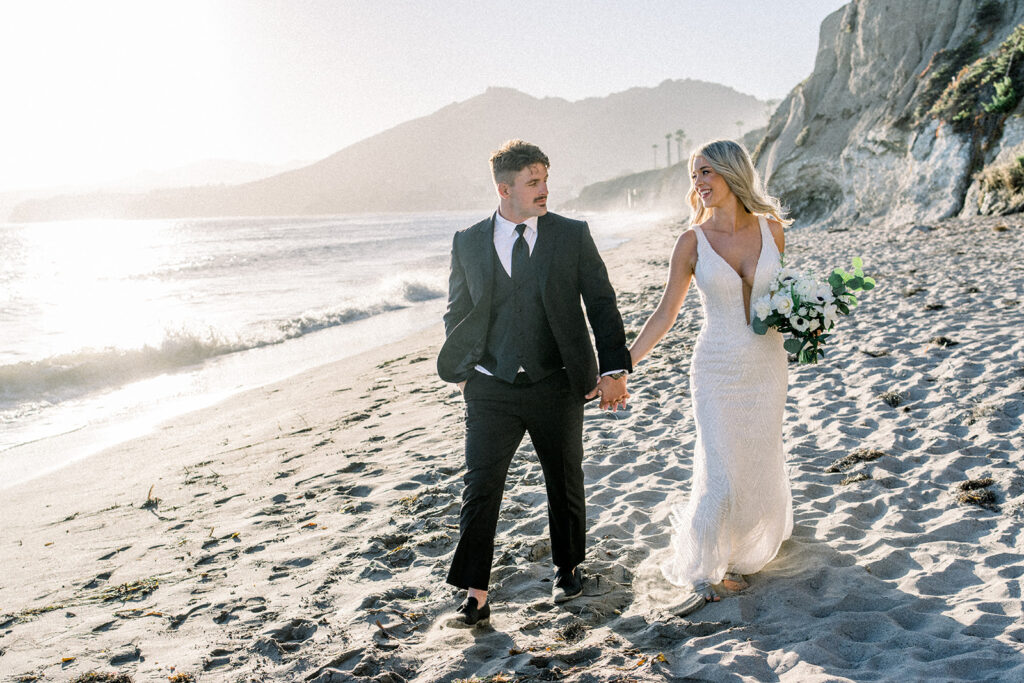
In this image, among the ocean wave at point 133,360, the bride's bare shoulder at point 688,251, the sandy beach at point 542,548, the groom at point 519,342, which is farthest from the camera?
the ocean wave at point 133,360

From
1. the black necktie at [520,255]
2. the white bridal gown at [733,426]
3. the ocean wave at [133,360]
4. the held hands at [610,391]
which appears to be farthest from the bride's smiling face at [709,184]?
the ocean wave at [133,360]

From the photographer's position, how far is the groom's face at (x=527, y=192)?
3.18m

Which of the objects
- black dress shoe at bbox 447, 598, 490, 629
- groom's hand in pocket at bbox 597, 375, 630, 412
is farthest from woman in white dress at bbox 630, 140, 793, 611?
black dress shoe at bbox 447, 598, 490, 629

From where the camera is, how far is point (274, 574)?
4.20 metres

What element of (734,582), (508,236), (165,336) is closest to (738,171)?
(508,236)

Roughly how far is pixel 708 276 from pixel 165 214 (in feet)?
658

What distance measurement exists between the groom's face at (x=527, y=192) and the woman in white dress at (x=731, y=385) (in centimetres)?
69

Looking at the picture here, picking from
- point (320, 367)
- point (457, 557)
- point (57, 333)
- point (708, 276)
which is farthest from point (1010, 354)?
point (57, 333)

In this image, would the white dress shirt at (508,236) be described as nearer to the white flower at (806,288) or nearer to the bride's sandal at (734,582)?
the white flower at (806,288)

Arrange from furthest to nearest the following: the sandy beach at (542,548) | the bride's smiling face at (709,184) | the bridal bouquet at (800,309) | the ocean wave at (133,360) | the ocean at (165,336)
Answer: the ocean wave at (133,360), the ocean at (165,336), the bride's smiling face at (709,184), the bridal bouquet at (800,309), the sandy beach at (542,548)

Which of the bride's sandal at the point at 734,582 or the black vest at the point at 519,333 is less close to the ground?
the black vest at the point at 519,333

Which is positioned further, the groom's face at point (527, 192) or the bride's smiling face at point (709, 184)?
the bride's smiling face at point (709, 184)

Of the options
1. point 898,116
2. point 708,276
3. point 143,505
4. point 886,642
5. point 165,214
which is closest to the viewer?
point 886,642

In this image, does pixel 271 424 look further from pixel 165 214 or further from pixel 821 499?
pixel 165 214
